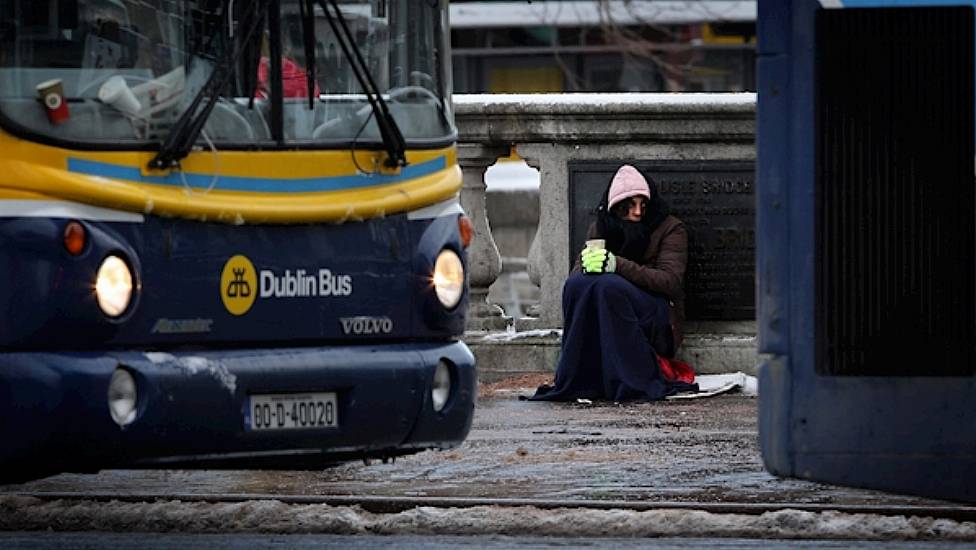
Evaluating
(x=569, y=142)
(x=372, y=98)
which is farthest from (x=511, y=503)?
(x=569, y=142)

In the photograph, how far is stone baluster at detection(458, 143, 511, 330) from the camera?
1594 cm

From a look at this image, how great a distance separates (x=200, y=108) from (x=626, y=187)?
6275 millimetres

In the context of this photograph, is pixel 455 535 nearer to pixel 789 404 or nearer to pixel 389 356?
pixel 389 356

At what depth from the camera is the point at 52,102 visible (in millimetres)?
8680

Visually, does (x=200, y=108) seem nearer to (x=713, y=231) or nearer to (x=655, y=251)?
(x=655, y=251)

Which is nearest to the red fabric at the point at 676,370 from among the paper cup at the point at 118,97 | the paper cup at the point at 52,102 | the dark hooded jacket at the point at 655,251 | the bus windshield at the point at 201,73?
the dark hooded jacket at the point at 655,251

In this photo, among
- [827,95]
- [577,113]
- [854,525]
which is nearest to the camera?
[827,95]

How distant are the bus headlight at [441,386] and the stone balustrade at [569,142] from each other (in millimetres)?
6391

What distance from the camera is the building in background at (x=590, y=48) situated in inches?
1180

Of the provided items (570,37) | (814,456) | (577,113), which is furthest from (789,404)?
(570,37)

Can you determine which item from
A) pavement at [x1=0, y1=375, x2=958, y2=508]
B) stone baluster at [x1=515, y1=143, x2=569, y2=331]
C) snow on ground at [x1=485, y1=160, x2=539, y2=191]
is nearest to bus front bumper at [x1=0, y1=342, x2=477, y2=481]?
pavement at [x1=0, y1=375, x2=958, y2=508]

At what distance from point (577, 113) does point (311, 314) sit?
272 inches

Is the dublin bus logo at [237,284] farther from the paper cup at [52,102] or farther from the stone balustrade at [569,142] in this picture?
the stone balustrade at [569,142]

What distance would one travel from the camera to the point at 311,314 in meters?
9.15
